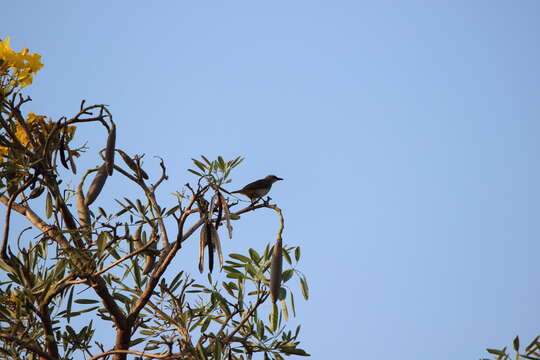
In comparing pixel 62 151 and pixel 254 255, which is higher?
pixel 62 151

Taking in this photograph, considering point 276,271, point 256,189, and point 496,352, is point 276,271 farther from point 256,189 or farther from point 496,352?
point 256,189

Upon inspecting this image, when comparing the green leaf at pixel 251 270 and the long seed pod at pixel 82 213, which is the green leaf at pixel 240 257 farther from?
the long seed pod at pixel 82 213

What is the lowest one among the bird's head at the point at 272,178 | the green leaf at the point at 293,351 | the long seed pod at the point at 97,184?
the green leaf at the point at 293,351

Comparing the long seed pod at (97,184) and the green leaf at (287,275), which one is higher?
the long seed pod at (97,184)

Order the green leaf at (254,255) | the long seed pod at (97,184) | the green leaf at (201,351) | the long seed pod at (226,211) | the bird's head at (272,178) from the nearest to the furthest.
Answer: the long seed pod at (226,211)
the green leaf at (201,351)
the long seed pod at (97,184)
the green leaf at (254,255)
the bird's head at (272,178)

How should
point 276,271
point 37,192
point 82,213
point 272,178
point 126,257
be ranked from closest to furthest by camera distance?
point 276,271, point 126,257, point 82,213, point 37,192, point 272,178

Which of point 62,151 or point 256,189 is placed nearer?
point 62,151

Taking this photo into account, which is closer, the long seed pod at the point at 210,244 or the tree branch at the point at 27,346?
the long seed pod at the point at 210,244

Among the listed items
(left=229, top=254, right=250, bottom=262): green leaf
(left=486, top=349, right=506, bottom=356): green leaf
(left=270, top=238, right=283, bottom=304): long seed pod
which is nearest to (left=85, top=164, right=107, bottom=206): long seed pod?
(left=229, top=254, right=250, bottom=262): green leaf

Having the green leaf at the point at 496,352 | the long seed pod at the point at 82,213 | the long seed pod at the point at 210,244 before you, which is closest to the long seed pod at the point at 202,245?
the long seed pod at the point at 210,244

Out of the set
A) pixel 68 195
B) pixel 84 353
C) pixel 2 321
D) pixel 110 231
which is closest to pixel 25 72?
pixel 68 195

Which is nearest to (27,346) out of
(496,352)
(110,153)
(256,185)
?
(110,153)

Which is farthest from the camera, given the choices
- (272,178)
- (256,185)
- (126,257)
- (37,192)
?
(272,178)

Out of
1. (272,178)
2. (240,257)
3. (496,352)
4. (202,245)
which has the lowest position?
(496,352)
